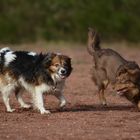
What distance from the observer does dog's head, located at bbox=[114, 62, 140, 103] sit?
48.2ft

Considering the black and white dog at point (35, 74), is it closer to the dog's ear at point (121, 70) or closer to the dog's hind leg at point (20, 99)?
the dog's hind leg at point (20, 99)

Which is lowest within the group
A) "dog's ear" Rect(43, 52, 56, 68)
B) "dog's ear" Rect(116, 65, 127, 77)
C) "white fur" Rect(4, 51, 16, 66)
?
"dog's ear" Rect(116, 65, 127, 77)

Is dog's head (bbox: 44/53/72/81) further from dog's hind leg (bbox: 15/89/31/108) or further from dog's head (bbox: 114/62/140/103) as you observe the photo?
dog's hind leg (bbox: 15/89/31/108)

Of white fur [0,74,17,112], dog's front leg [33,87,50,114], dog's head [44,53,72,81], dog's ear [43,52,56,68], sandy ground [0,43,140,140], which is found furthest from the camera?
white fur [0,74,17,112]

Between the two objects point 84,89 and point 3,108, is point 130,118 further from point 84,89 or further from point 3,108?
point 84,89

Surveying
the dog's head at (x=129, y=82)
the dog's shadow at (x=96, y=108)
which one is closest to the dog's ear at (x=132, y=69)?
the dog's head at (x=129, y=82)

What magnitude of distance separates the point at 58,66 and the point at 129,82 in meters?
1.45

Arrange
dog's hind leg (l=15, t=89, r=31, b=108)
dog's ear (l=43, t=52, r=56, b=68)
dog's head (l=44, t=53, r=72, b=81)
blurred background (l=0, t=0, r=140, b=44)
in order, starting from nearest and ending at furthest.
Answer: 1. dog's head (l=44, t=53, r=72, b=81)
2. dog's ear (l=43, t=52, r=56, b=68)
3. dog's hind leg (l=15, t=89, r=31, b=108)
4. blurred background (l=0, t=0, r=140, b=44)

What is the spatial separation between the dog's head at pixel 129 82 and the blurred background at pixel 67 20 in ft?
85.7

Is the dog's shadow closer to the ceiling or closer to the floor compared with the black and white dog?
closer to the floor

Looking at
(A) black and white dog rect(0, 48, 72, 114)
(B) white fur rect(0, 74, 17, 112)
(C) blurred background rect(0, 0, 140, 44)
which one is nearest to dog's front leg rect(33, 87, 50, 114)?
(A) black and white dog rect(0, 48, 72, 114)

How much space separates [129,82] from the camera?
14734 millimetres

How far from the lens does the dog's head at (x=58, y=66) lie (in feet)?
47.0

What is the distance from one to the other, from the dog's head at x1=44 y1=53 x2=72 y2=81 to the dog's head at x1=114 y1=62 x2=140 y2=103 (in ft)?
3.47
